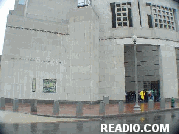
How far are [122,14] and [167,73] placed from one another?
943 centimetres

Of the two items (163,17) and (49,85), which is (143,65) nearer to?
(163,17)

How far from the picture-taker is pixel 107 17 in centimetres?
2283

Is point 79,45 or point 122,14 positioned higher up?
point 122,14

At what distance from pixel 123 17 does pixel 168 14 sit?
6.75 m

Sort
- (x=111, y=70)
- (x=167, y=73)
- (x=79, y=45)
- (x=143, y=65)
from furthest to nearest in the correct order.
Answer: (x=143, y=65), (x=167, y=73), (x=111, y=70), (x=79, y=45)

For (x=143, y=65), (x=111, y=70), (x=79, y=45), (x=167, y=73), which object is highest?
(x=79, y=45)

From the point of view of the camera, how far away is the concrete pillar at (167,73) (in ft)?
73.0

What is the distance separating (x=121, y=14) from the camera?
23.0 m

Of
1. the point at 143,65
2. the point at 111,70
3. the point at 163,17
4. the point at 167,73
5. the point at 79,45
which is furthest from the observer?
the point at 143,65

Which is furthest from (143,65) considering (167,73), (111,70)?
(111,70)

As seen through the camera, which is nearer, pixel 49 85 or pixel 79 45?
pixel 49 85

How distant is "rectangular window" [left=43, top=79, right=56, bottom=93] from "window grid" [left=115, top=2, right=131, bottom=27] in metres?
10.8

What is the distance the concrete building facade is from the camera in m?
20.0

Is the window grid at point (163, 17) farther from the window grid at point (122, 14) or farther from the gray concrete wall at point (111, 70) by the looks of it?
the gray concrete wall at point (111, 70)
